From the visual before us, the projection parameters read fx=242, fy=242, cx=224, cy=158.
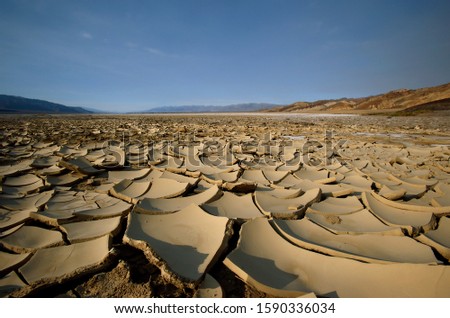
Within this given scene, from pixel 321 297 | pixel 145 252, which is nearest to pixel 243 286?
pixel 321 297

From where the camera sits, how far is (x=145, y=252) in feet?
3.44

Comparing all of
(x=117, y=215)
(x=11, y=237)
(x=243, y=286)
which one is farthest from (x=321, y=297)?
(x=11, y=237)

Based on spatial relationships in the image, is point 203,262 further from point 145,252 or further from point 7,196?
point 7,196

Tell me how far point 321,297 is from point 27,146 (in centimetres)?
451

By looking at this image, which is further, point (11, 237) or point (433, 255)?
point (11, 237)

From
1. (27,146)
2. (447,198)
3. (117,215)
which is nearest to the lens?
(117,215)

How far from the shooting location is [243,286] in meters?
0.91

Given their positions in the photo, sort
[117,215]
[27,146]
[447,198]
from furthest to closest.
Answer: [27,146] < [447,198] < [117,215]
